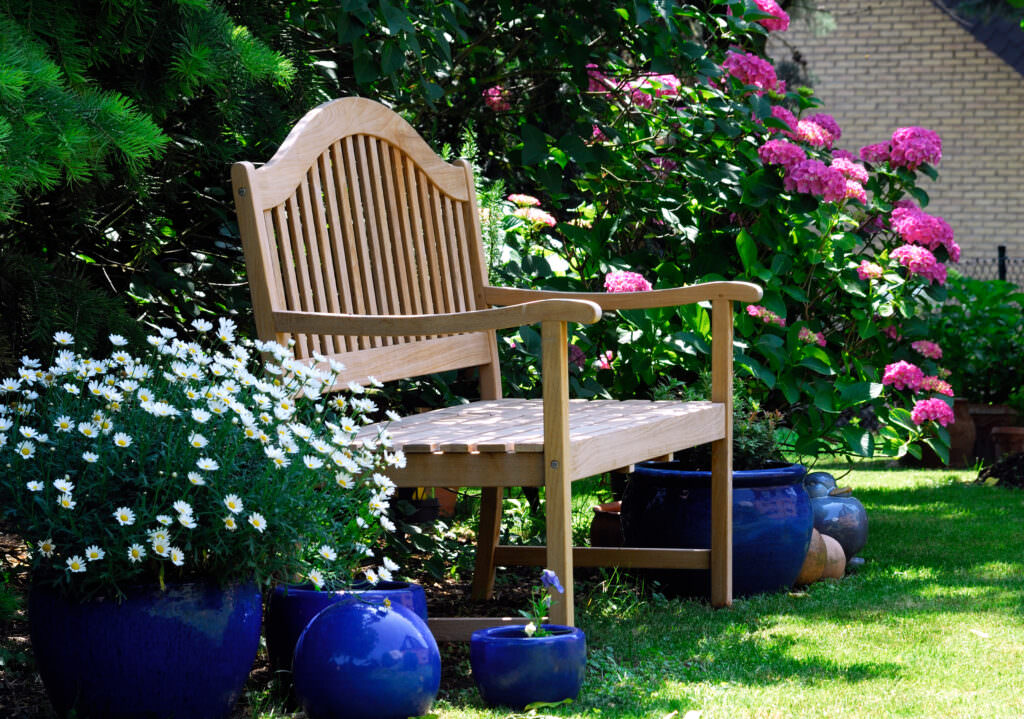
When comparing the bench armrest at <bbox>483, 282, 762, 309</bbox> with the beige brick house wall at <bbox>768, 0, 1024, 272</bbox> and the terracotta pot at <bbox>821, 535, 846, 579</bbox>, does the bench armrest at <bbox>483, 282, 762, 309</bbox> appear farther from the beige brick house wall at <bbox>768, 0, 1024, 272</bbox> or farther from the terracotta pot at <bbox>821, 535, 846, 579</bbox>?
the beige brick house wall at <bbox>768, 0, 1024, 272</bbox>

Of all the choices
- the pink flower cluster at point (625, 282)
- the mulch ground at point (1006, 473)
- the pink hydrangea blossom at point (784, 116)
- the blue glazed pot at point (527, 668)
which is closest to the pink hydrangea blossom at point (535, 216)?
the pink flower cluster at point (625, 282)

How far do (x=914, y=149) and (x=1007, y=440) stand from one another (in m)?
2.49

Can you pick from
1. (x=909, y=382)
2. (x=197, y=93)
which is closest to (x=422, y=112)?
(x=197, y=93)

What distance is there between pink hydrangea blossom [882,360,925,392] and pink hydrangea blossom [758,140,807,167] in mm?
820

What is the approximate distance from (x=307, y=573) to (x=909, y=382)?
2627 millimetres

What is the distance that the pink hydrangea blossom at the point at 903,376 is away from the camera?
4.06 meters

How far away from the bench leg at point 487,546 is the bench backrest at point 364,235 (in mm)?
365

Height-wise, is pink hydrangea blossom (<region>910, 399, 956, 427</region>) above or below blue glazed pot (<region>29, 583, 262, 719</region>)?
Answer: below

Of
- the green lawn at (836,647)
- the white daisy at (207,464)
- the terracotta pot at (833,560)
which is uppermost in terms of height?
the white daisy at (207,464)

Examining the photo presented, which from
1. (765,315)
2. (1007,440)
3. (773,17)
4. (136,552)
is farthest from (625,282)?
(1007,440)

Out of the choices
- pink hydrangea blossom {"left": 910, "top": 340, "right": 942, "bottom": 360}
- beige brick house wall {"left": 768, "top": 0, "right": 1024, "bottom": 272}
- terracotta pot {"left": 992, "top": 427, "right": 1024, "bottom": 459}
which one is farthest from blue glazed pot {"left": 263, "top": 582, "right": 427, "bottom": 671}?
beige brick house wall {"left": 768, "top": 0, "right": 1024, "bottom": 272}

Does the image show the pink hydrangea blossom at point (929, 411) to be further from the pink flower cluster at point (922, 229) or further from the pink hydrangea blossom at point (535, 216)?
the pink hydrangea blossom at point (535, 216)

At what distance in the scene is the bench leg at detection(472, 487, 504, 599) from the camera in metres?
3.06

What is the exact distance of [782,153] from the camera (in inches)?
148
